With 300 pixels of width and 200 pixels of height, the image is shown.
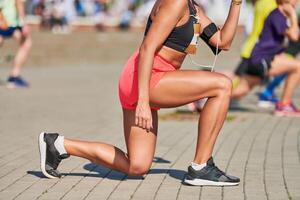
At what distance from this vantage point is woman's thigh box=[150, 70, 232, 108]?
6418mm

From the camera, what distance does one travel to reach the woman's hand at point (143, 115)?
6.18 m

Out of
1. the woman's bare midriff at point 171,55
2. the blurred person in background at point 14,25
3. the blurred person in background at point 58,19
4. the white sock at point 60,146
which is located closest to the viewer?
the woman's bare midriff at point 171,55

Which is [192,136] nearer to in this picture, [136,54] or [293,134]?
[293,134]

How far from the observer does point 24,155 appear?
→ 27.0ft

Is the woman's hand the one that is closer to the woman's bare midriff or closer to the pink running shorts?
the pink running shorts

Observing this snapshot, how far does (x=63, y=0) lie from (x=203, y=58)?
16068 millimetres

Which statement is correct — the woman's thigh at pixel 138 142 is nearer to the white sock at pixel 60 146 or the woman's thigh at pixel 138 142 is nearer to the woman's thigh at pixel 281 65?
the white sock at pixel 60 146

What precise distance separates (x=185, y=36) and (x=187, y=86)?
0.37 metres

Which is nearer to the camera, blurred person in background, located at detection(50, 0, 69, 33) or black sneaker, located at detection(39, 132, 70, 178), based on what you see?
black sneaker, located at detection(39, 132, 70, 178)

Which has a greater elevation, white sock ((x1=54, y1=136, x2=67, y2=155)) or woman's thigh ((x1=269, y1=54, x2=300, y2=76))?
white sock ((x1=54, y1=136, x2=67, y2=155))

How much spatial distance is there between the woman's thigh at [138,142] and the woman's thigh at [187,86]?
262mm

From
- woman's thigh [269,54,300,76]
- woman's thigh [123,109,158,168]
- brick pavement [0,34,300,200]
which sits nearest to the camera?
brick pavement [0,34,300,200]

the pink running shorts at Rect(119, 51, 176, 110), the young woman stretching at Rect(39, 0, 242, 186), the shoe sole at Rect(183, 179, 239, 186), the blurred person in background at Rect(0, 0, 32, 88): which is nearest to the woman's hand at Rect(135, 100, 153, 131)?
the young woman stretching at Rect(39, 0, 242, 186)

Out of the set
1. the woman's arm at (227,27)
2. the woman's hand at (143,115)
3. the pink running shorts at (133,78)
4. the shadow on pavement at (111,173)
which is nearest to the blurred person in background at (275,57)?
the shadow on pavement at (111,173)
